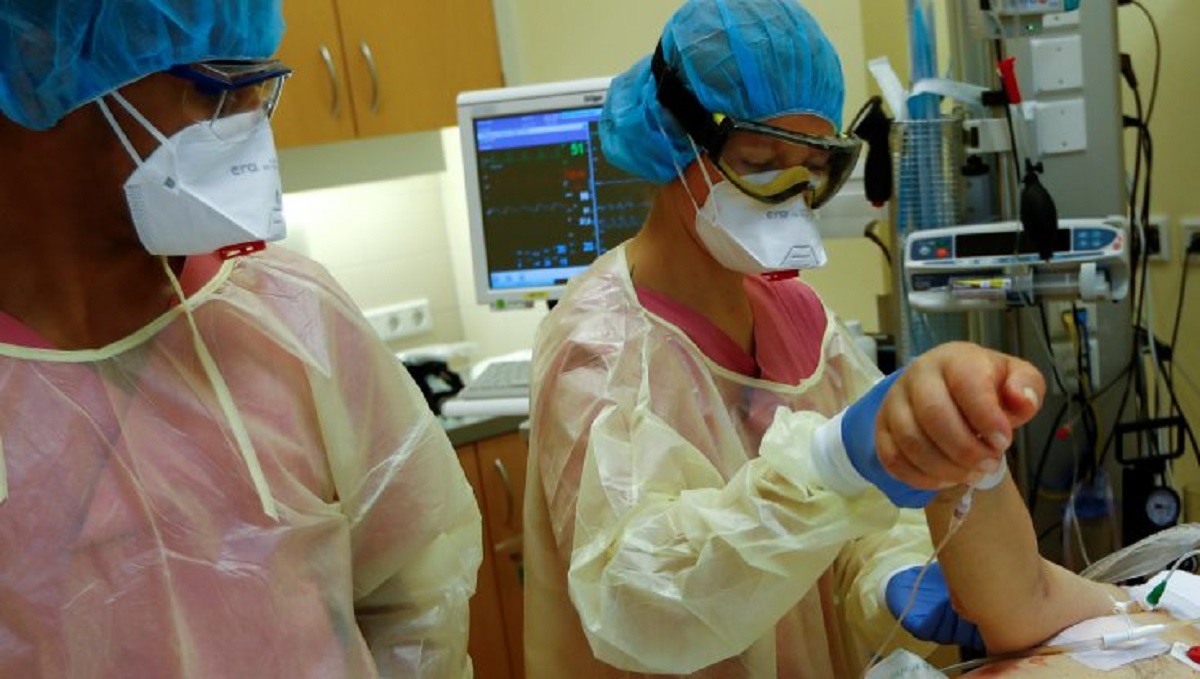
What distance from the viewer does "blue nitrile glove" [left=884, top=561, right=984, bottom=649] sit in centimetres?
116

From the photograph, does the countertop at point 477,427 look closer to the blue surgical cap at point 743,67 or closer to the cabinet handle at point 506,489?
the cabinet handle at point 506,489

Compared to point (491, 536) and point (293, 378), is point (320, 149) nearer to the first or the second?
point (491, 536)

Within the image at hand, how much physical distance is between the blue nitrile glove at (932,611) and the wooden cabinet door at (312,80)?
199cm

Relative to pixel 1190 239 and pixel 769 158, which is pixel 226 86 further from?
pixel 1190 239

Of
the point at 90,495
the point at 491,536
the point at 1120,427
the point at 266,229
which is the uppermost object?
the point at 266,229

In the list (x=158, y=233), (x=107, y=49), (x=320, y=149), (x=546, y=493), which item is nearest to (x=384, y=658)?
(x=546, y=493)

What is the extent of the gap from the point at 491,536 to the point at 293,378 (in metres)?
1.68

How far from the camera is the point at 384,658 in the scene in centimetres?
114

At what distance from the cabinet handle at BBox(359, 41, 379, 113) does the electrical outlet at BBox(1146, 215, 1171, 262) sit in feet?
6.25

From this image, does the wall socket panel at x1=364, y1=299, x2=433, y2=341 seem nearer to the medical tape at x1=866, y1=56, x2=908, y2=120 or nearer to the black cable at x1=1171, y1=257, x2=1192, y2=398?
the medical tape at x1=866, y1=56, x2=908, y2=120

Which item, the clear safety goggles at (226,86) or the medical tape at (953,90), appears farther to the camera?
the medical tape at (953,90)

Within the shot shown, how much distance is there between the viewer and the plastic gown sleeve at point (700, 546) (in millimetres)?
991

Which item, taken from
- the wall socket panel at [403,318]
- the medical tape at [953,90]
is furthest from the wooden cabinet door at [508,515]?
the medical tape at [953,90]

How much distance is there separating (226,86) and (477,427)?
1.64m
